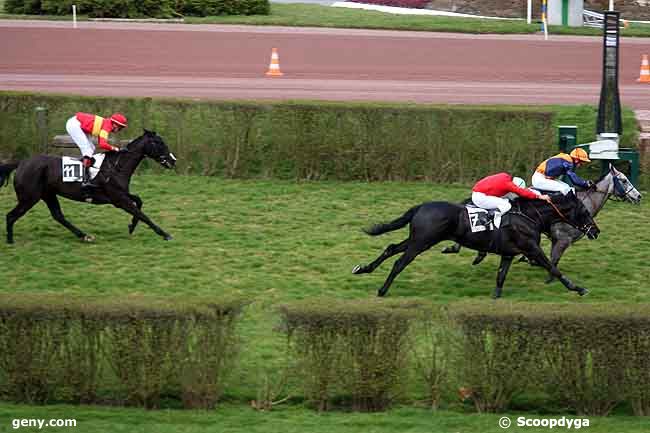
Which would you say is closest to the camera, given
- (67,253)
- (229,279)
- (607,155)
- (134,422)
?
(134,422)

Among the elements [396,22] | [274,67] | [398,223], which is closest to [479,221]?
[398,223]

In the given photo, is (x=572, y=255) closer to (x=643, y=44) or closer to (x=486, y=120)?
(x=486, y=120)

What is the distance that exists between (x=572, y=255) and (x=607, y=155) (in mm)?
2338

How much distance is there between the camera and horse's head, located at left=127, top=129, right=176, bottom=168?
1276 centimetres

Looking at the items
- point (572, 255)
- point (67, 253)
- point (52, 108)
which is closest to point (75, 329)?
point (67, 253)

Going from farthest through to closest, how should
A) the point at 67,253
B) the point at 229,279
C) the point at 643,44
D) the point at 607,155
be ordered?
the point at 643,44
the point at 607,155
the point at 67,253
the point at 229,279

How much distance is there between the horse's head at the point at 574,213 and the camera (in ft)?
37.1

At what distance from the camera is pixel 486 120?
596 inches

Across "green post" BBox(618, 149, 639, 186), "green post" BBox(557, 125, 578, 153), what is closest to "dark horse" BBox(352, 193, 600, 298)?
"green post" BBox(557, 125, 578, 153)

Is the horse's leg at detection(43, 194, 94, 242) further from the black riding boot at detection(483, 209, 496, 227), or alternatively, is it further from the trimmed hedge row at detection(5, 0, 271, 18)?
the trimmed hedge row at detection(5, 0, 271, 18)

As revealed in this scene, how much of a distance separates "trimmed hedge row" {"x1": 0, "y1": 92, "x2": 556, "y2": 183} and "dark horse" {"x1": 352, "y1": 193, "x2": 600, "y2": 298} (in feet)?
12.6

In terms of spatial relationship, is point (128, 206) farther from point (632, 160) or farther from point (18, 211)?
point (632, 160)

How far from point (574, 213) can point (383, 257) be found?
183 centimetres

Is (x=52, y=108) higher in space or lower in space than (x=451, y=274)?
higher
